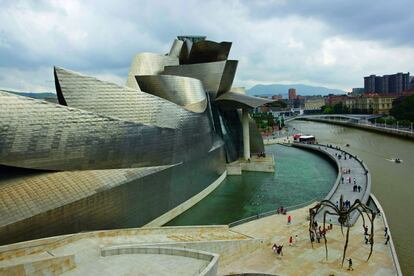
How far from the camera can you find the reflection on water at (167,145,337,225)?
91.4 ft

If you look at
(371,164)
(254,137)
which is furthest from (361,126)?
(254,137)

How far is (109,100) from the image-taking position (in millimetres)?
21438

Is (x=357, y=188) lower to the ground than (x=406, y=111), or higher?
lower

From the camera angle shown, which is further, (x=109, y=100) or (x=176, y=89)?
(x=176, y=89)

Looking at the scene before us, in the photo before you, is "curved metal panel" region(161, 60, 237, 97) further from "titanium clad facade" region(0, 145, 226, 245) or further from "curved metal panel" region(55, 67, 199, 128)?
"curved metal panel" region(55, 67, 199, 128)

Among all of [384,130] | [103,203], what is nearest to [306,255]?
[103,203]

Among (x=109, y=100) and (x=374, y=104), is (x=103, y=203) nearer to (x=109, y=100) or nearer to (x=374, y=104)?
(x=109, y=100)

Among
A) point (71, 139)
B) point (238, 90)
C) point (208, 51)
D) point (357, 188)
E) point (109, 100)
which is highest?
point (208, 51)

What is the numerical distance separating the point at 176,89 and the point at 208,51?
13817mm

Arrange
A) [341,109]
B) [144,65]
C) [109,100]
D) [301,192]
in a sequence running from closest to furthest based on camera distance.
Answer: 1. [109,100]
2. [301,192]
3. [144,65]
4. [341,109]

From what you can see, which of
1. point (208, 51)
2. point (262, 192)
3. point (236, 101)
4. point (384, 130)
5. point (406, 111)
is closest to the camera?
point (262, 192)

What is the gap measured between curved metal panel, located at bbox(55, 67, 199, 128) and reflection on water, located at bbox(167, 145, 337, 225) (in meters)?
7.84

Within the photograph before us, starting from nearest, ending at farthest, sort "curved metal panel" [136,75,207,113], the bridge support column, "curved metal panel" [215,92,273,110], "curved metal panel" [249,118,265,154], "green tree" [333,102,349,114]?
"curved metal panel" [136,75,207,113] < "curved metal panel" [215,92,273,110] < the bridge support column < "curved metal panel" [249,118,265,154] < "green tree" [333,102,349,114]

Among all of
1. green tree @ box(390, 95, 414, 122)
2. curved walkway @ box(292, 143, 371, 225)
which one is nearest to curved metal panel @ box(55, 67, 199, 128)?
curved walkway @ box(292, 143, 371, 225)
